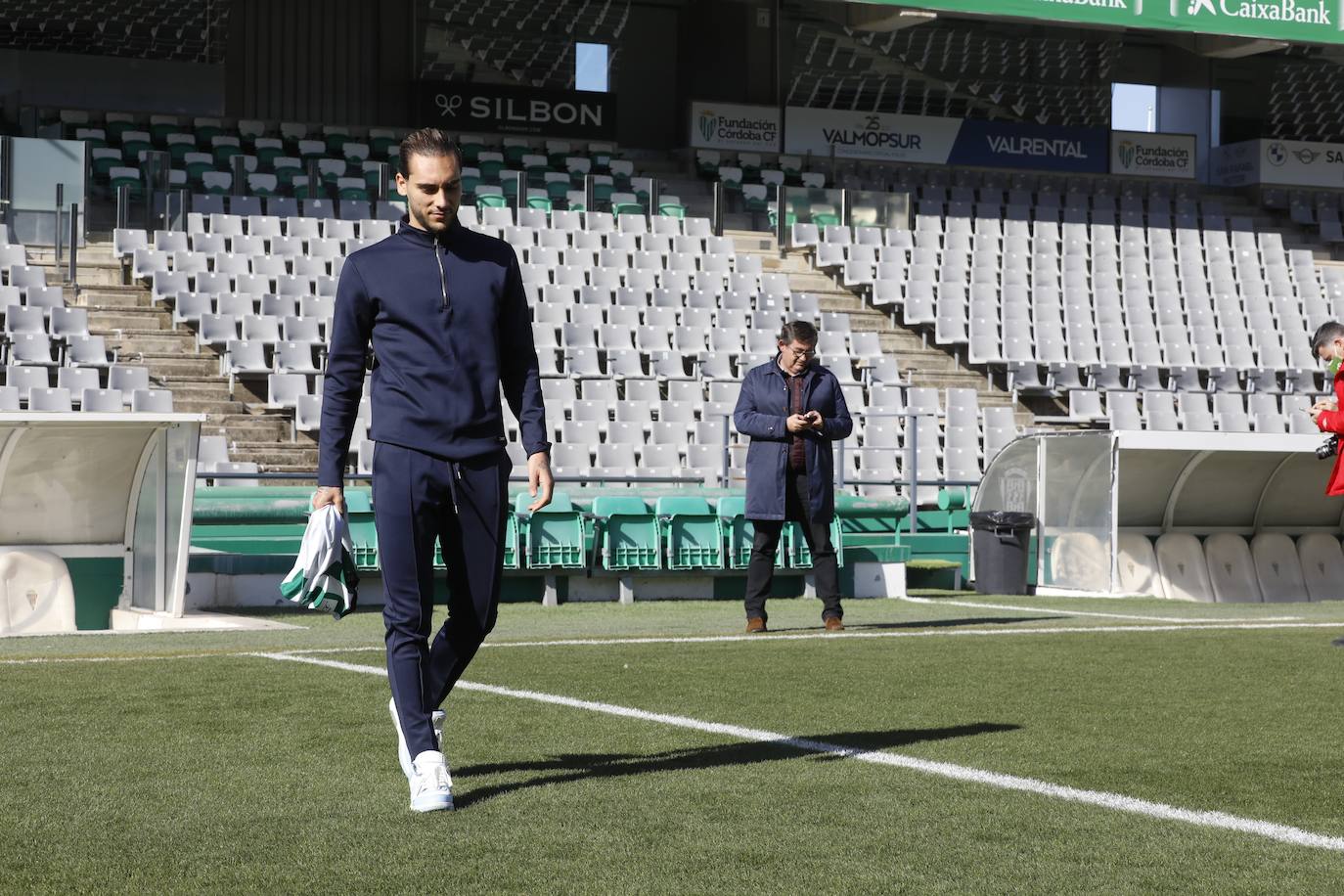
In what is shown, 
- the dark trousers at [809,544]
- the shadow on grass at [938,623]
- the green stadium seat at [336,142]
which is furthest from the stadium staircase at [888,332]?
the dark trousers at [809,544]

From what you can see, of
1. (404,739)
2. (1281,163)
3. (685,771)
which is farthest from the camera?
(1281,163)

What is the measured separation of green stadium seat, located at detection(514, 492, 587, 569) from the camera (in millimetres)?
14648

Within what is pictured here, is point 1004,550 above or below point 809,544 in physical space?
below

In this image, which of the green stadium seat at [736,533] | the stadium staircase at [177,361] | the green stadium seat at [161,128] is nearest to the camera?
the green stadium seat at [736,533]

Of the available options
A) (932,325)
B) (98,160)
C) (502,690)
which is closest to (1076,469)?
(502,690)

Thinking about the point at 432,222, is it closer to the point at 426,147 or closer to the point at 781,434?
the point at 426,147

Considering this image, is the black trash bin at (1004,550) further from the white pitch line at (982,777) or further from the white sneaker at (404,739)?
the white sneaker at (404,739)

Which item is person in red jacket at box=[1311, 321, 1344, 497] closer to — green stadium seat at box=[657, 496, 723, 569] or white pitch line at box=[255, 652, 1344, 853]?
white pitch line at box=[255, 652, 1344, 853]

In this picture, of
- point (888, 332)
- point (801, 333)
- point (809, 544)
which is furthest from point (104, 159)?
point (809, 544)

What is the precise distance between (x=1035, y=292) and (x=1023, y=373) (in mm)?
2552

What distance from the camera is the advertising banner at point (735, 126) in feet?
115

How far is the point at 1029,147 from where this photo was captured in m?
37.4

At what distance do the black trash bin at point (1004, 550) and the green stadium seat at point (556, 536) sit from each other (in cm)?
375

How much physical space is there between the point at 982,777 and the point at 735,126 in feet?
101
